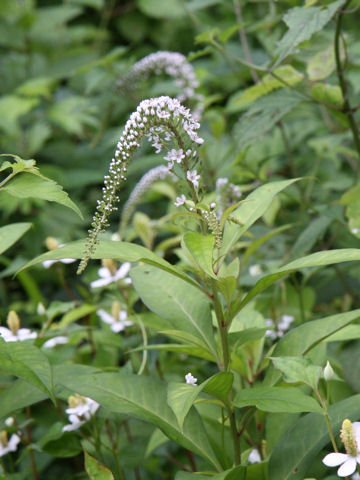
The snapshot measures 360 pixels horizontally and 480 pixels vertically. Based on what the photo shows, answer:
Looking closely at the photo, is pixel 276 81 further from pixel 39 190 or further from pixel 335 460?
pixel 335 460

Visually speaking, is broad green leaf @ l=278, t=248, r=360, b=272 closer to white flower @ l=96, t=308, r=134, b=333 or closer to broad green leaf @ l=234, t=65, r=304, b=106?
white flower @ l=96, t=308, r=134, b=333

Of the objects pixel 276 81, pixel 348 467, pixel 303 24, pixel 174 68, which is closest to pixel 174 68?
pixel 174 68

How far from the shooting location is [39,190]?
842 millimetres

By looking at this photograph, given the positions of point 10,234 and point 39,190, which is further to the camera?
point 10,234

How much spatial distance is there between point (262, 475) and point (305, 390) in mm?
143

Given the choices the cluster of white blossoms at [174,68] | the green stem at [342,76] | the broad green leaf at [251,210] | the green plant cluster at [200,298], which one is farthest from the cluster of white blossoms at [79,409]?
the cluster of white blossoms at [174,68]

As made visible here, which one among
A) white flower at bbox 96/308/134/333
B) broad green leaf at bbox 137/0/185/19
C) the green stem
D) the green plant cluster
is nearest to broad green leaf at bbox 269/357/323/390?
the green plant cluster

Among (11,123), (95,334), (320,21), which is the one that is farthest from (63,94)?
(320,21)

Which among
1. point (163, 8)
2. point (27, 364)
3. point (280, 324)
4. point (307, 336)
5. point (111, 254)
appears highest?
point (163, 8)

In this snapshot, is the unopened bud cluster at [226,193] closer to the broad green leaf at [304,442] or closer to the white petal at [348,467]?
the broad green leaf at [304,442]

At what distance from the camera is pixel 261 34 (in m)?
2.02

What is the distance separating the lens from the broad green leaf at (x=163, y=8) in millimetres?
3135

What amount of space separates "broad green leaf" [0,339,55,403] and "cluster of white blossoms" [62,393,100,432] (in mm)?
208

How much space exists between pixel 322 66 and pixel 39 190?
0.82 metres
